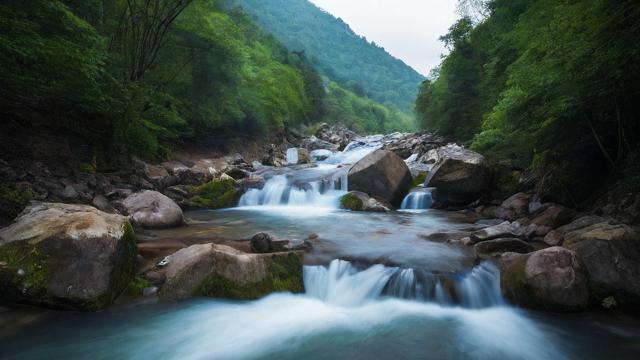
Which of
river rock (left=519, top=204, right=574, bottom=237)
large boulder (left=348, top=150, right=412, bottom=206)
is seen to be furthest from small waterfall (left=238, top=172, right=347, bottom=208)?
river rock (left=519, top=204, right=574, bottom=237)

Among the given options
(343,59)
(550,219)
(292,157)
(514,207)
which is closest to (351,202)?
(514,207)

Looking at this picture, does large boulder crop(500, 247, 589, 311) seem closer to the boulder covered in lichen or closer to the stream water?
the stream water

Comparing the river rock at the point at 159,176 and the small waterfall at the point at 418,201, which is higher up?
the river rock at the point at 159,176

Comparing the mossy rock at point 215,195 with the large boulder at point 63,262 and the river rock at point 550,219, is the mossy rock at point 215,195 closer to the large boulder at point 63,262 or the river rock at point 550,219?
the large boulder at point 63,262

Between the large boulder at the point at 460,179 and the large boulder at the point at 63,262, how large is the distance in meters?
12.2

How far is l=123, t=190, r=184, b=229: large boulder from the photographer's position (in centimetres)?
1043

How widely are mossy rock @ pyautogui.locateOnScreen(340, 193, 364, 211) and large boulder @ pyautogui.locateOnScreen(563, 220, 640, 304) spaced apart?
31.6ft

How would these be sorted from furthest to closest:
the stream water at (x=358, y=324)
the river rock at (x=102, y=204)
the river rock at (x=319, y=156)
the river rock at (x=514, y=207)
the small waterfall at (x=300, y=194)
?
the river rock at (x=319, y=156)
the small waterfall at (x=300, y=194)
the river rock at (x=514, y=207)
the river rock at (x=102, y=204)
the stream water at (x=358, y=324)

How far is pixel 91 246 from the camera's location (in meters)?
5.60

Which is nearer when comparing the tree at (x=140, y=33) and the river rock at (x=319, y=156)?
the tree at (x=140, y=33)

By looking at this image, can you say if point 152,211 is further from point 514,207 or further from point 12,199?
point 514,207

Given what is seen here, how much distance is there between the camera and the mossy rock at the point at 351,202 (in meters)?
15.6

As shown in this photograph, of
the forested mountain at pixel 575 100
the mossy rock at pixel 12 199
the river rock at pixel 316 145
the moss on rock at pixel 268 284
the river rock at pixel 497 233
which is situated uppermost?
the river rock at pixel 316 145

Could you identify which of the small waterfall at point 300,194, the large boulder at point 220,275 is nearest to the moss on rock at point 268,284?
the large boulder at point 220,275
